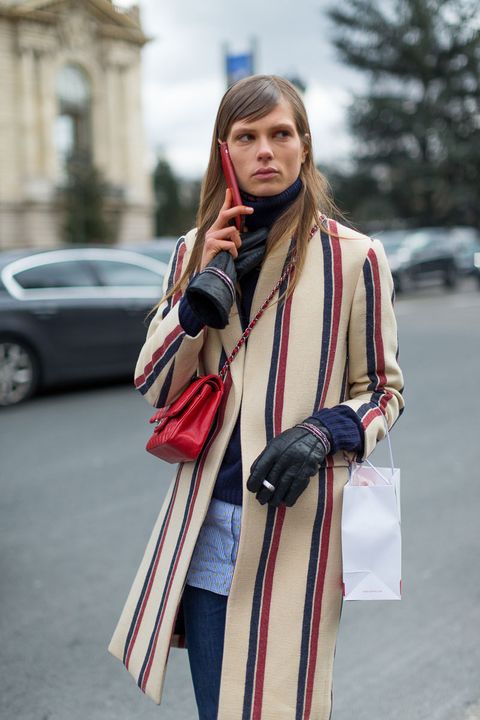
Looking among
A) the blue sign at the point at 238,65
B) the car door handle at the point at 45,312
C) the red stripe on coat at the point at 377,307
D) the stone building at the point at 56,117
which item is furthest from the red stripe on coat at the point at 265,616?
the stone building at the point at 56,117

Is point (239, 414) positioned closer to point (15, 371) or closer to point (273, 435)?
point (273, 435)

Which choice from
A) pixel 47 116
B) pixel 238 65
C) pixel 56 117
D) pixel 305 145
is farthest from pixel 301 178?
pixel 56 117

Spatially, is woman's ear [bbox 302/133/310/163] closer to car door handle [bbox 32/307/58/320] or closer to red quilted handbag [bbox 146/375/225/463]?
red quilted handbag [bbox 146/375/225/463]

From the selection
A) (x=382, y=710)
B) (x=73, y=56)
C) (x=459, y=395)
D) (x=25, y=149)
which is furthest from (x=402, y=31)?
(x=382, y=710)

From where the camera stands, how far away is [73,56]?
32.8 meters

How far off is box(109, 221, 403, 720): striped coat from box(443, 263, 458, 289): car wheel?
22366mm

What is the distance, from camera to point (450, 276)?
2356 centimetres

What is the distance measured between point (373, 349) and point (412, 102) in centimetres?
3905

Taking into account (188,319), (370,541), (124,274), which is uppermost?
(188,319)

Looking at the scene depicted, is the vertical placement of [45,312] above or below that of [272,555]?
below

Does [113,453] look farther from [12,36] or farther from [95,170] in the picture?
[12,36]

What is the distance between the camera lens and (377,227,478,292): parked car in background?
2198 centimetres

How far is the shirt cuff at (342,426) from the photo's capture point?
168 centimetres

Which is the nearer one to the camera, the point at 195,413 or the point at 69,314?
the point at 195,413
